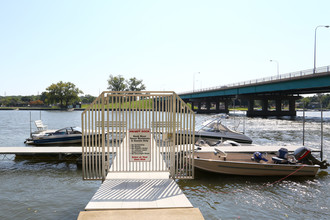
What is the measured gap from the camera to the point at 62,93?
137000 mm

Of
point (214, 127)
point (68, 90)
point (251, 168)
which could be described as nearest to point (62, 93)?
point (68, 90)

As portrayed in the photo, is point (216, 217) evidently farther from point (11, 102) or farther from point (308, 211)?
point (11, 102)

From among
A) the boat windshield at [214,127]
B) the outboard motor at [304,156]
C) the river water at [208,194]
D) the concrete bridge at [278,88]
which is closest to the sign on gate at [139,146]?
the river water at [208,194]

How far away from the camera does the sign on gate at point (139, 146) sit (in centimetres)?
927

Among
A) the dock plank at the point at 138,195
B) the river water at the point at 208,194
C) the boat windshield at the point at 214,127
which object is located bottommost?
the river water at the point at 208,194

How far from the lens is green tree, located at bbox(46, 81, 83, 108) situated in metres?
135

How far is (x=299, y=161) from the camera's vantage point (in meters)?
14.1

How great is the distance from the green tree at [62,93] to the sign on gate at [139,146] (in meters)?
137

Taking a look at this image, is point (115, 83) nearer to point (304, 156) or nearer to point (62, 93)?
point (62, 93)

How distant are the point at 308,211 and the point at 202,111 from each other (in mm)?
91881

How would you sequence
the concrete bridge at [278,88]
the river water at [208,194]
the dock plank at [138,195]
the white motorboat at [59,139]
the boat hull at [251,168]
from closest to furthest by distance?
the dock plank at [138,195] → the river water at [208,194] → the boat hull at [251,168] → the white motorboat at [59,139] → the concrete bridge at [278,88]

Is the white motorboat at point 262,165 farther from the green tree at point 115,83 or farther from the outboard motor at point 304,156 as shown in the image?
the green tree at point 115,83

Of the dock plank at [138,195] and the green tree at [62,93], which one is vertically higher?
the green tree at [62,93]

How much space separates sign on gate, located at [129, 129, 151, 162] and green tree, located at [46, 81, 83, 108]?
136942mm
